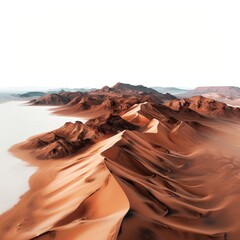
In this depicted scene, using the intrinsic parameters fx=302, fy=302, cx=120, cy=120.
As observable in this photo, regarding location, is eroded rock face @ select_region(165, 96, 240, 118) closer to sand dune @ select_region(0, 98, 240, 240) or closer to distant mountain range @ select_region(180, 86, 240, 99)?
sand dune @ select_region(0, 98, 240, 240)

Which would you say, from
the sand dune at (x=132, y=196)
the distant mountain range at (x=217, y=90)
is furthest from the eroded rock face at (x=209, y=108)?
the distant mountain range at (x=217, y=90)

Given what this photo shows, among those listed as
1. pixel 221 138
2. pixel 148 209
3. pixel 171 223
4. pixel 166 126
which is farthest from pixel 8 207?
pixel 221 138

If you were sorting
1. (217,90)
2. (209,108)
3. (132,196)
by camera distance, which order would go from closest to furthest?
(132,196)
(209,108)
(217,90)

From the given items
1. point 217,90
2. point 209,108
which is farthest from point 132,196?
point 217,90

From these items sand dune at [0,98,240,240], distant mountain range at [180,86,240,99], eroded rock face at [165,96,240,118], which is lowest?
distant mountain range at [180,86,240,99]

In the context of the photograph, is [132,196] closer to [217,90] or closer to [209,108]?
[209,108]

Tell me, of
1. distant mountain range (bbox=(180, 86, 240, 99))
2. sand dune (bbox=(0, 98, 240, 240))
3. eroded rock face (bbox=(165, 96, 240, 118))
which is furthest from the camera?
distant mountain range (bbox=(180, 86, 240, 99))

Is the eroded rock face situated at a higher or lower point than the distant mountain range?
higher

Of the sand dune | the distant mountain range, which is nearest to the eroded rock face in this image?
the sand dune
